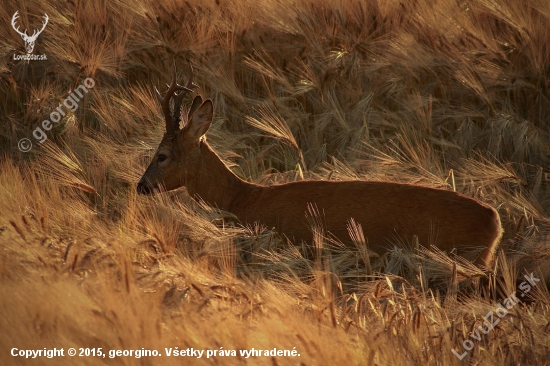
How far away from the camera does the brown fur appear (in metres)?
5.82

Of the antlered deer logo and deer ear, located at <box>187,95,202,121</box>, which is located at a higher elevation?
the antlered deer logo

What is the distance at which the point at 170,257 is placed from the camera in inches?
174

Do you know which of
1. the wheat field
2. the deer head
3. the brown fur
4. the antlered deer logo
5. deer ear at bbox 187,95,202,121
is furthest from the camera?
the antlered deer logo

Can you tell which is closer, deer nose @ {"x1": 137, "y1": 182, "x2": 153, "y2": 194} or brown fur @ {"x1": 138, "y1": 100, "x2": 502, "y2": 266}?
brown fur @ {"x1": 138, "y1": 100, "x2": 502, "y2": 266}

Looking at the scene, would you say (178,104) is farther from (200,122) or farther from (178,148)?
(178,148)

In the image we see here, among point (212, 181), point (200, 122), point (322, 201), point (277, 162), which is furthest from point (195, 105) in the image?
point (322, 201)

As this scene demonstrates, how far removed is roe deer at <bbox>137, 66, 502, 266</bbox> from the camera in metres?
5.82

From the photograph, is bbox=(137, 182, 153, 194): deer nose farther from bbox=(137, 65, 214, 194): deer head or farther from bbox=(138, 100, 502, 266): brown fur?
bbox=(137, 65, 214, 194): deer head

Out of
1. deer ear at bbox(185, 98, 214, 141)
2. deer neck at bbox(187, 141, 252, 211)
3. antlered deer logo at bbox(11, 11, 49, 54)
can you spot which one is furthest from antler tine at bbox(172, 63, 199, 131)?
antlered deer logo at bbox(11, 11, 49, 54)

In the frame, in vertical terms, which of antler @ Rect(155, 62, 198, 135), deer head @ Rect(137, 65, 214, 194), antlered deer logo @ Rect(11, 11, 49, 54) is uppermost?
antlered deer logo @ Rect(11, 11, 49, 54)

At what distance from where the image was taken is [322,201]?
615 cm

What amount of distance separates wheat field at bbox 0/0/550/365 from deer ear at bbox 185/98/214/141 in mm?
449

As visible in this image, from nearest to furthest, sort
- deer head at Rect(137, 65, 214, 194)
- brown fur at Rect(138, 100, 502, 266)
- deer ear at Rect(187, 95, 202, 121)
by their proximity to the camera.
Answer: brown fur at Rect(138, 100, 502, 266)
deer head at Rect(137, 65, 214, 194)
deer ear at Rect(187, 95, 202, 121)

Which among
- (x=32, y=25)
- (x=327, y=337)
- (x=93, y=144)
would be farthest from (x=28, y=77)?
(x=327, y=337)
